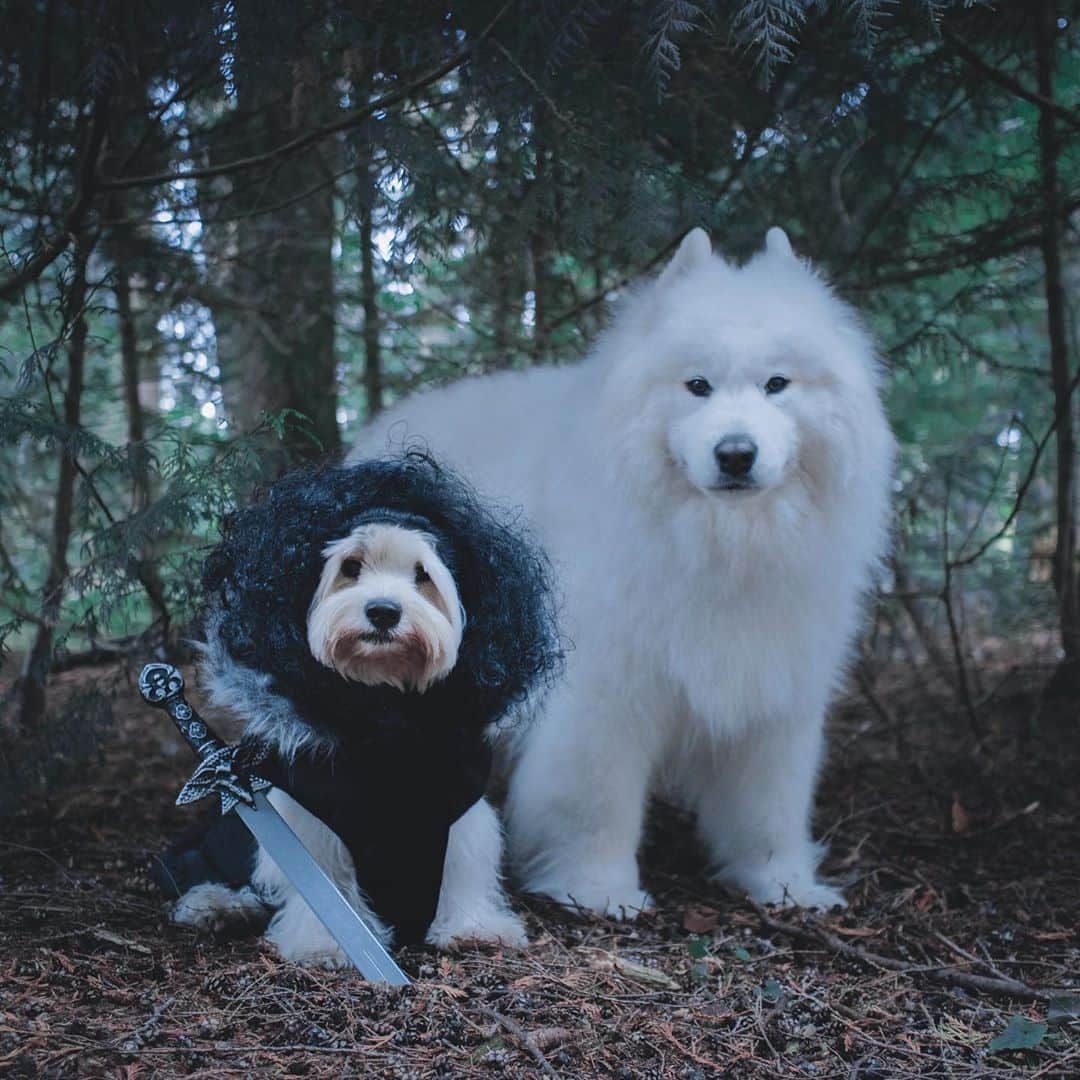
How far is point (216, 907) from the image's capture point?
3.62 meters

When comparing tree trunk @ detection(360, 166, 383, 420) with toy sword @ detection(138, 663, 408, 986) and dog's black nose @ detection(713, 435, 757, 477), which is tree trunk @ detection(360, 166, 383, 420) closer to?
dog's black nose @ detection(713, 435, 757, 477)

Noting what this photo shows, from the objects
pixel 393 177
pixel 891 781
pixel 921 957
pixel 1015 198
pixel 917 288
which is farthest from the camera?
pixel 917 288

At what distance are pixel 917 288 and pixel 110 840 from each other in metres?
4.64

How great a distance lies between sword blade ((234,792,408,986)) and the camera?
3.15 m

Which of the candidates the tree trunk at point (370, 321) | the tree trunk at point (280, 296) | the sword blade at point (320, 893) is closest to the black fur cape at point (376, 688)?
the sword blade at point (320, 893)

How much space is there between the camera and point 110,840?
4.49 metres

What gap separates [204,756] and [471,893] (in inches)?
36.4

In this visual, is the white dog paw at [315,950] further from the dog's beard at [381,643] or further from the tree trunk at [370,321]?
the tree trunk at [370,321]

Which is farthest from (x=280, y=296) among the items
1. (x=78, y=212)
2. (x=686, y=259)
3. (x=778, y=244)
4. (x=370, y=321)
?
(x=778, y=244)

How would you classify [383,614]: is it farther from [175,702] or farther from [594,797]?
[594,797]

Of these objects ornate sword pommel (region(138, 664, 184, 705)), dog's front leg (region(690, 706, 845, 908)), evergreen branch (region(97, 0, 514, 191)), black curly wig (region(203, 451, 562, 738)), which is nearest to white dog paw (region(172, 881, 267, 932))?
ornate sword pommel (region(138, 664, 184, 705))

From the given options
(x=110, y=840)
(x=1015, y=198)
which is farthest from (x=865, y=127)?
(x=110, y=840)

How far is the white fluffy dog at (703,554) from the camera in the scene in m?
3.83

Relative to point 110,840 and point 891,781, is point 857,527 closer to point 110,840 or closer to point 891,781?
point 891,781
